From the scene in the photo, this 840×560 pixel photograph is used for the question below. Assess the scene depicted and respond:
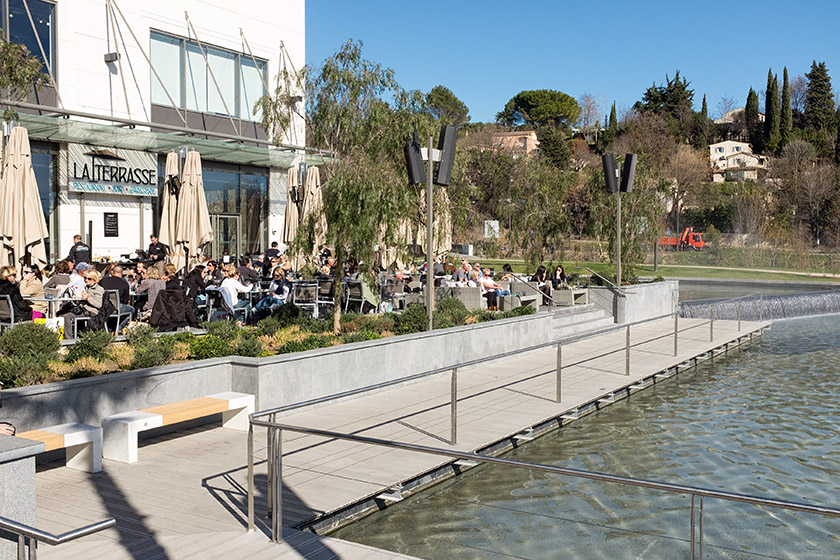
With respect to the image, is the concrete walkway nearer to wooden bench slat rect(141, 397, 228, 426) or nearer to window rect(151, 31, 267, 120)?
wooden bench slat rect(141, 397, 228, 426)

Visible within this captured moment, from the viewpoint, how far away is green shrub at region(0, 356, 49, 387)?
838 centimetres

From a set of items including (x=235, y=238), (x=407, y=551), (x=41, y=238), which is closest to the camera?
(x=407, y=551)

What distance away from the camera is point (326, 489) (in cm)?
712

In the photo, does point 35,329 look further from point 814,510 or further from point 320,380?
point 814,510

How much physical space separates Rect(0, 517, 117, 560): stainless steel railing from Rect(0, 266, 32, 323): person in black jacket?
29.2 feet

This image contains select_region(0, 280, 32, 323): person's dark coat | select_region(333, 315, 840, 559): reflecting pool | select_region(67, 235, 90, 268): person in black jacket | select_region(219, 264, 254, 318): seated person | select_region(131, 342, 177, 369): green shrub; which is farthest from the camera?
select_region(67, 235, 90, 268): person in black jacket

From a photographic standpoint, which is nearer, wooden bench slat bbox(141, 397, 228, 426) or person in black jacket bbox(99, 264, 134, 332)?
wooden bench slat bbox(141, 397, 228, 426)

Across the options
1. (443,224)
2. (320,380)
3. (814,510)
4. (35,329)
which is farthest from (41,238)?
(814,510)

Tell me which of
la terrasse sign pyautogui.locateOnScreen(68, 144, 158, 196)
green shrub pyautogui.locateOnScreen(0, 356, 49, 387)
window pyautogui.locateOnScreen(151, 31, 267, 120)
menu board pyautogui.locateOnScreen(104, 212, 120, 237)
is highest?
window pyautogui.locateOnScreen(151, 31, 267, 120)

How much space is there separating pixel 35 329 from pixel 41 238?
6656mm

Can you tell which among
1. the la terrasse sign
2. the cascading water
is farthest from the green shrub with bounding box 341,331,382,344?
the cascading water

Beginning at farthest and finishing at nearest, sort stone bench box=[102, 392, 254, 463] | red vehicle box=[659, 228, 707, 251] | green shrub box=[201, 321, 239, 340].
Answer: red vehicle box=[659, 228, 707, 251]
green shrub box=[201, 321, 239, 340]
stone bench box=[102, 392, 254, 463]

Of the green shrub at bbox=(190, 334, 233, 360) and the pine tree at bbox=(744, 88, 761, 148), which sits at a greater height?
the pine tree at bbox=(744, 88, 761, 148)

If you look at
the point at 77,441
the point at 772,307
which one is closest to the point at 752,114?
the point at 772,307
